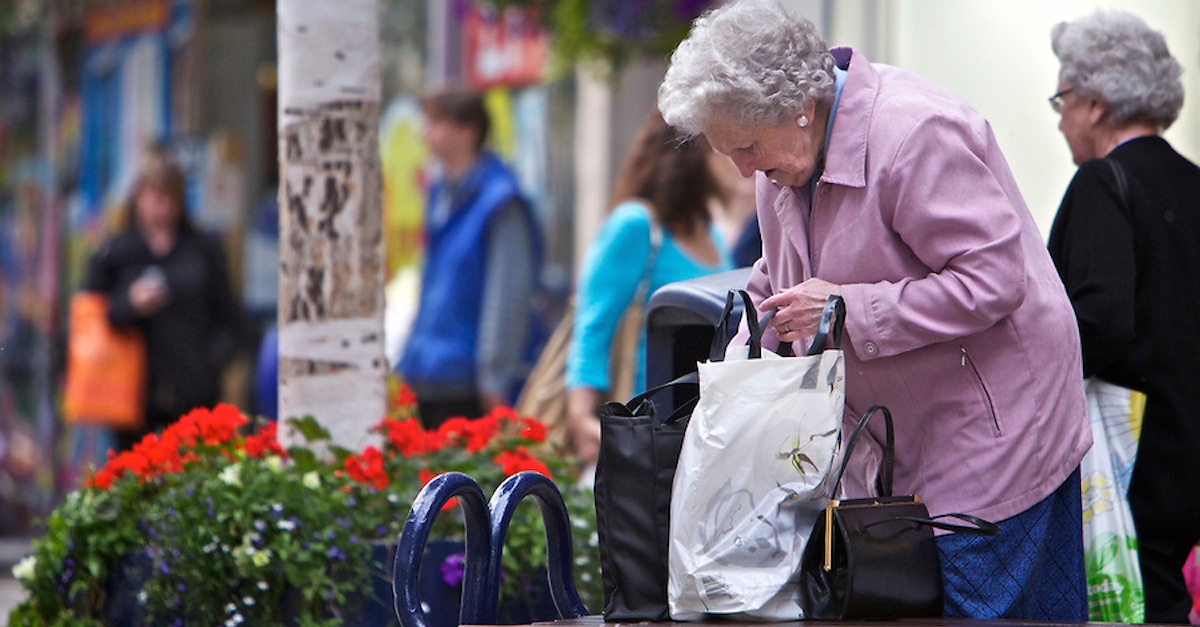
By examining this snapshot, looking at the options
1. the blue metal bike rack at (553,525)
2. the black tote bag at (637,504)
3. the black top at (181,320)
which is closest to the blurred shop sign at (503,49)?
the black top at (181,320)

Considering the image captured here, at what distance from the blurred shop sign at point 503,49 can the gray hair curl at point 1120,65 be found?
6.50m

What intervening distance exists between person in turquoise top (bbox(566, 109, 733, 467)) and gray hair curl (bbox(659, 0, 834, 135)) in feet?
8.01

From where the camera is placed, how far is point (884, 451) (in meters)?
3.08

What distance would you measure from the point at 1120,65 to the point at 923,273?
3.98ft

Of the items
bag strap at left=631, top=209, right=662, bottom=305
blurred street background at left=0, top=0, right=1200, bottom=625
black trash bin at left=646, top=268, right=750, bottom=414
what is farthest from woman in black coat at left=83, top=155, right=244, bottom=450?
black trash bin at left=646, top=268, right=750, bottom=414

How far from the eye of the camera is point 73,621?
15.1 ft

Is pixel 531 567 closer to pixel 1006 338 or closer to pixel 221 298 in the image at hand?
pixel 1006 338

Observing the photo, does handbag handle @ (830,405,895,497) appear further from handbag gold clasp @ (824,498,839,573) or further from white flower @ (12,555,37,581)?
white flower @ (12,555,37,581)

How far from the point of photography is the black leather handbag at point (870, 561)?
2.81m

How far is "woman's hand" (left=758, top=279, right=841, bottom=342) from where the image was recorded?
9.71ft

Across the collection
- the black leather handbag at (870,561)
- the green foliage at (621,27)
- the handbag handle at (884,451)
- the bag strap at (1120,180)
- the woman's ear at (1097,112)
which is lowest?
the black leather handbag at (870,561)

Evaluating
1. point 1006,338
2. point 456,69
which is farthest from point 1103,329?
point 456,69

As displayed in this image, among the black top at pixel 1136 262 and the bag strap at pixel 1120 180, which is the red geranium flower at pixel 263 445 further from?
the bag strap at pixel 1120 180

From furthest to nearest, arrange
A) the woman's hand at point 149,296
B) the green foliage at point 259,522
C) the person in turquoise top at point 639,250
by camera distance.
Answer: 1. the woman's hand at point 149,296
2. the person in turquoise top at point 639,250
3. the green foliage at point 259,522
